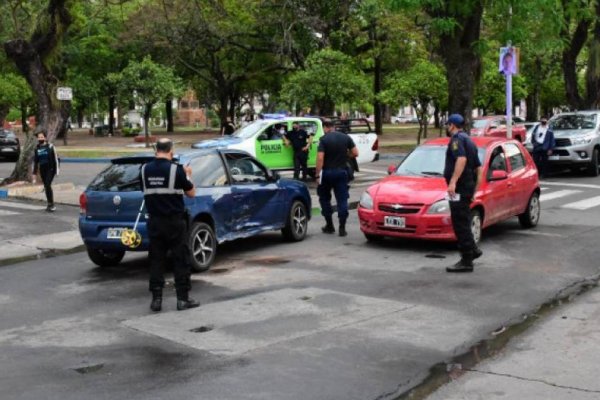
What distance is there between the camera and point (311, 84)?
3153 cm

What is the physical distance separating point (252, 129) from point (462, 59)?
648cm

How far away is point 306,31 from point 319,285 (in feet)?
101

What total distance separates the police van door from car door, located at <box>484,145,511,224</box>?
9138 millimetres

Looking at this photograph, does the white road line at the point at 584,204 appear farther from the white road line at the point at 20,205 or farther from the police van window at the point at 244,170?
the white road line at the point at 20,205

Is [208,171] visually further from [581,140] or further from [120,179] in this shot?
[581,140]

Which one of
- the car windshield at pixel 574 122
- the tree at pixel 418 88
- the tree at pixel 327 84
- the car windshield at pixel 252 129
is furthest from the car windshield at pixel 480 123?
the car windshield at pixel 252 129

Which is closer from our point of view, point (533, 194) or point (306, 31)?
point (533, 194)

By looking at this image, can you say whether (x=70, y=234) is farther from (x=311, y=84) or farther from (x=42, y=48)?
(x=311, y=84)

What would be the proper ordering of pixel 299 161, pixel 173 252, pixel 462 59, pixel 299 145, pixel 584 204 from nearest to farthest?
pixel 173 252 → pixel 584 204 → pixel 299 145 → pixel 299 161 → pixel 462 59

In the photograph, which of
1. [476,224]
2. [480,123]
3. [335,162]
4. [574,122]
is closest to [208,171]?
[335,162]

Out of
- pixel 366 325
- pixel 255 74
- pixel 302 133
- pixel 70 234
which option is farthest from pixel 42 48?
pixel 255 74

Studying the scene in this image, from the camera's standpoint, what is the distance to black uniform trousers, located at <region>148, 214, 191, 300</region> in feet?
24.0

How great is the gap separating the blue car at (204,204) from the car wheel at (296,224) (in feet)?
0.22

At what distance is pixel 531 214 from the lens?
1230cm
